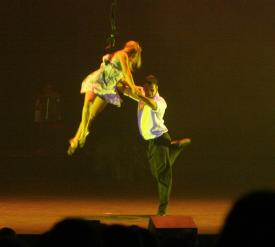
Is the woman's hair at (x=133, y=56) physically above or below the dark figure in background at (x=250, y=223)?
below

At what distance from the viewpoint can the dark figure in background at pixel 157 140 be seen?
8.31 meters

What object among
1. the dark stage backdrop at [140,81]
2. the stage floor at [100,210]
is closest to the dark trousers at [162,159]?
the stage floor at [100,210]

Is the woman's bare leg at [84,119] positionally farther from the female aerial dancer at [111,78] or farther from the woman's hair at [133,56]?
the woman's hair at [133,56]

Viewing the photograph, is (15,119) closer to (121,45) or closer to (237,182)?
(121,45)

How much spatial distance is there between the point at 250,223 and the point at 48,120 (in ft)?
34.9

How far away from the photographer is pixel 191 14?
11586mm

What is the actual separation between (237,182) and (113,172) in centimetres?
195

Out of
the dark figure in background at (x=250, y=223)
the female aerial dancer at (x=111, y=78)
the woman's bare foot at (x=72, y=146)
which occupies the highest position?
the dark figure in background at (x=250, y=223)

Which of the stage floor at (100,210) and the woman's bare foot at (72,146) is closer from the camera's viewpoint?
the stage floor at (100,210)

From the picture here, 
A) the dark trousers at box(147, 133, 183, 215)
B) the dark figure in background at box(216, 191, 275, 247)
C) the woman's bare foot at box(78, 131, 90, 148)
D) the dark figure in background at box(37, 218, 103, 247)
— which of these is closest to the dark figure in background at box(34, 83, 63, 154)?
the woman's bare foot at box(78, 131, 90, 148)

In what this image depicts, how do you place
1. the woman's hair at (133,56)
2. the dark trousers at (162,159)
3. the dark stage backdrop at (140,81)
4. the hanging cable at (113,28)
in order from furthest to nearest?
the dark stage backdrop at (140,81)
the hanging cable at (113,28)
the woman's hair at (133,56)
the dark trousers at (162,159)

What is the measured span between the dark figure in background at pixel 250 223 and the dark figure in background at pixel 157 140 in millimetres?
6762

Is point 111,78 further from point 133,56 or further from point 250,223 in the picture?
point 250,223

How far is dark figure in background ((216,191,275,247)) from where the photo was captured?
149cm
